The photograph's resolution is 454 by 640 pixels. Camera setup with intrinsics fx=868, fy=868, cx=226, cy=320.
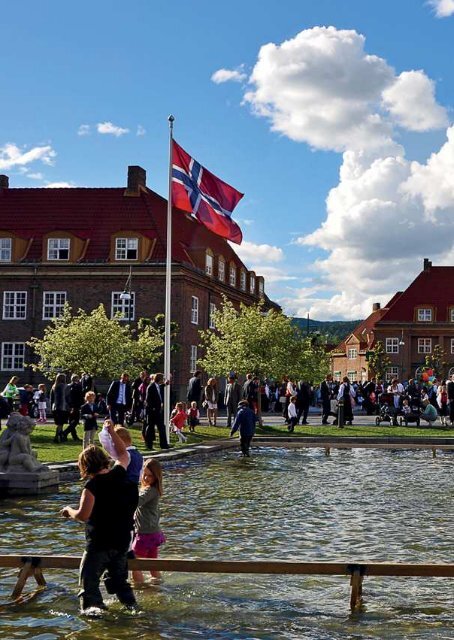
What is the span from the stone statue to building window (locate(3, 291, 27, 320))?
36.0 meters

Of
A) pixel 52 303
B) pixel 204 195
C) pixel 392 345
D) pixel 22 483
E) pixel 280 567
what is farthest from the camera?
pixel 392 345

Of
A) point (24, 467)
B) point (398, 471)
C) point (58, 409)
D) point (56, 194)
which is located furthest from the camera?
point (56, 194)

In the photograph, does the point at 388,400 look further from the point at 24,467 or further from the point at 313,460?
the point at 24,467

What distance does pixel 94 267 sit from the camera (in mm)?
49719

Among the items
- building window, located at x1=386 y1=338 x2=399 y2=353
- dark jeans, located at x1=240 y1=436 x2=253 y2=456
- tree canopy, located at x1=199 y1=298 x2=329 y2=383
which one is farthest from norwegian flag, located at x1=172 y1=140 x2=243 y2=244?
building window, located at x1=386 y1=338 x2=399 y2=353

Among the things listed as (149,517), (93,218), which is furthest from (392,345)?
(149,517)

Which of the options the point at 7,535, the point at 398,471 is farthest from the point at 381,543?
the point at 398,471

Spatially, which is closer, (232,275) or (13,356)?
(13,356)

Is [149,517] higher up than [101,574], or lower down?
higher up

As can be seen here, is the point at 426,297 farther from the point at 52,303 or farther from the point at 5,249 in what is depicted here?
the point at 5,249

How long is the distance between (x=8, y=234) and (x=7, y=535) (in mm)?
41701

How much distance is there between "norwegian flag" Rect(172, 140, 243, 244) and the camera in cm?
2370

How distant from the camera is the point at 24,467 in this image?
15.3 meters

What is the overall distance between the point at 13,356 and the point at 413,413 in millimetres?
25821
